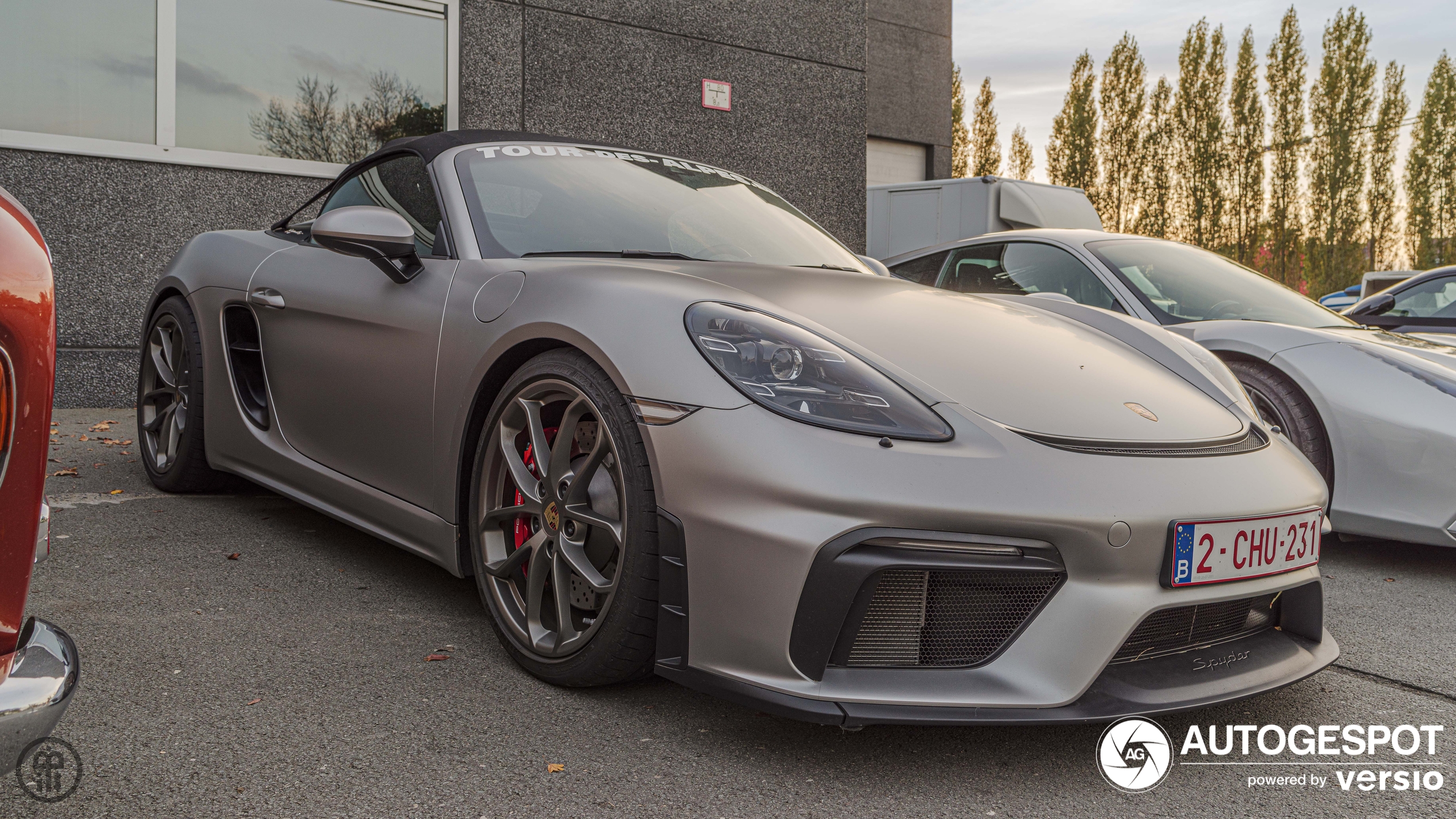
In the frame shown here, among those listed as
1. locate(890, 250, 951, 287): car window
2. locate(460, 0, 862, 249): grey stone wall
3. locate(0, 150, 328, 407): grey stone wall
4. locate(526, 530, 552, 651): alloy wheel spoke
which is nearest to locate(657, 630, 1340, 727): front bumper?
locate(526, 530, 552, 651): alloy wheel spoke

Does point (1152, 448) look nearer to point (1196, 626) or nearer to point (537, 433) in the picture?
point (1196, 626)

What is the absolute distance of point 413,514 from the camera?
2605 mm

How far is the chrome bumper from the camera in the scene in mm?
1138

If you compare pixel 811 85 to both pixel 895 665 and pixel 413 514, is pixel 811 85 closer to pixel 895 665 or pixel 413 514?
pixel 413 514

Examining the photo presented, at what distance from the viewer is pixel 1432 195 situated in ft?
91.6

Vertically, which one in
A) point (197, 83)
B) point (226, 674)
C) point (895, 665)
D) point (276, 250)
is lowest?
point (226, 674)

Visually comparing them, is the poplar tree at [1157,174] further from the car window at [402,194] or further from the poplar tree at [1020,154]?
the car window at [402,194]

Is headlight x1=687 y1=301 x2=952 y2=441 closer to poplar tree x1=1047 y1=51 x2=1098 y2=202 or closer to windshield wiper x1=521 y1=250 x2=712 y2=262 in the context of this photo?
windshield wiper x1=521 y1=250 x2=712 y2=262

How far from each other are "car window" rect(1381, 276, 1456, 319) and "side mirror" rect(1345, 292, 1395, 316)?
108cm

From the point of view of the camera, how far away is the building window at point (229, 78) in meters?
6.15

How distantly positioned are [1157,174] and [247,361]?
27534 millimetres

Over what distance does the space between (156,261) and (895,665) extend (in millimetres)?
6172

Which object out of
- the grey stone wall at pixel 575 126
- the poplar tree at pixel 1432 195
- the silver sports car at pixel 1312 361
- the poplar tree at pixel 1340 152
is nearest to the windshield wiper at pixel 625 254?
the silver sports car at pixel 1312 361

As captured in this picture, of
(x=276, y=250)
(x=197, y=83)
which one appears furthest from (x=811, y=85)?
(x=276, y=250)
